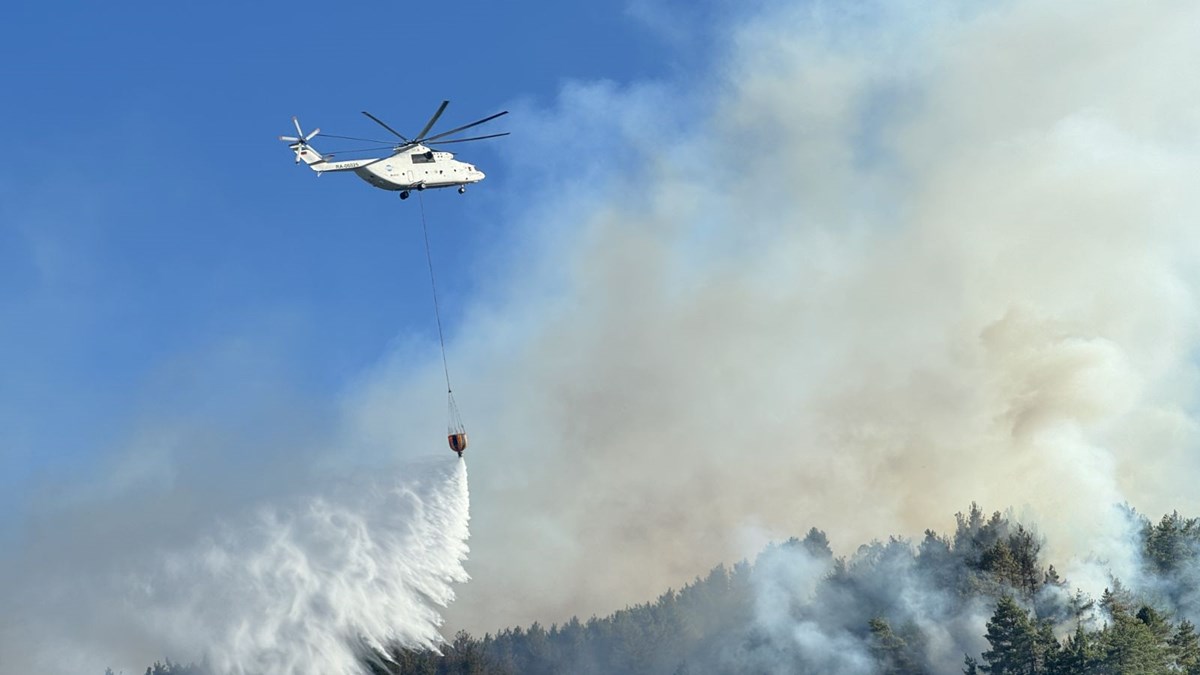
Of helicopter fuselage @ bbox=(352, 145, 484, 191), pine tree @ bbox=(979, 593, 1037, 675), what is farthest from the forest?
helicopter fuselage @ bbox=(352, 145, 484, 191)

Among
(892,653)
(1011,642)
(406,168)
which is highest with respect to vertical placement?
(406,168)

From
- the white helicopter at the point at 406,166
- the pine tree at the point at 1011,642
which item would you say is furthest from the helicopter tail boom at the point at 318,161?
the pine tree at the point at 1011,642

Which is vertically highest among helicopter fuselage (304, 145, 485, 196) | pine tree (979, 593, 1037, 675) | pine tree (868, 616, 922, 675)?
helicopter fuselage (304, 145, 485, 196)

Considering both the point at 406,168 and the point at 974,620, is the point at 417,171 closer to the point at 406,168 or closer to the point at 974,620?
the point at 406,168

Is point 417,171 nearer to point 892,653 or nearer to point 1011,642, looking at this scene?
point 1011,642

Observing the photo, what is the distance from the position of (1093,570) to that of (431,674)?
7969 centimetres

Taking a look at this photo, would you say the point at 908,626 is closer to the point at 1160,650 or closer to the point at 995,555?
the point at 995,555

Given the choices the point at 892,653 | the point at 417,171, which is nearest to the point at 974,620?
the point at 892,653

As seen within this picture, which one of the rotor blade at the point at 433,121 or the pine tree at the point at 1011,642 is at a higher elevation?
the rotor blade at the point at 433,121

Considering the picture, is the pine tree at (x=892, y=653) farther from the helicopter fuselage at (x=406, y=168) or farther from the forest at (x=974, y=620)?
the helicopter fuselage at (x=406, y=168)

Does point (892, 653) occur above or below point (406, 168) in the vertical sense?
below

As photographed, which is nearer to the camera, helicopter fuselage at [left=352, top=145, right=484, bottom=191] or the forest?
helicopter fuselage at [left=352, top=145, right=484, bottom=191]

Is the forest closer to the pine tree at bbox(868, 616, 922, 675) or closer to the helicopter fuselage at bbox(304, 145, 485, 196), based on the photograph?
the pine tree at bbox(868, 616, 922, 675)

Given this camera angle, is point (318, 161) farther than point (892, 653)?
No
